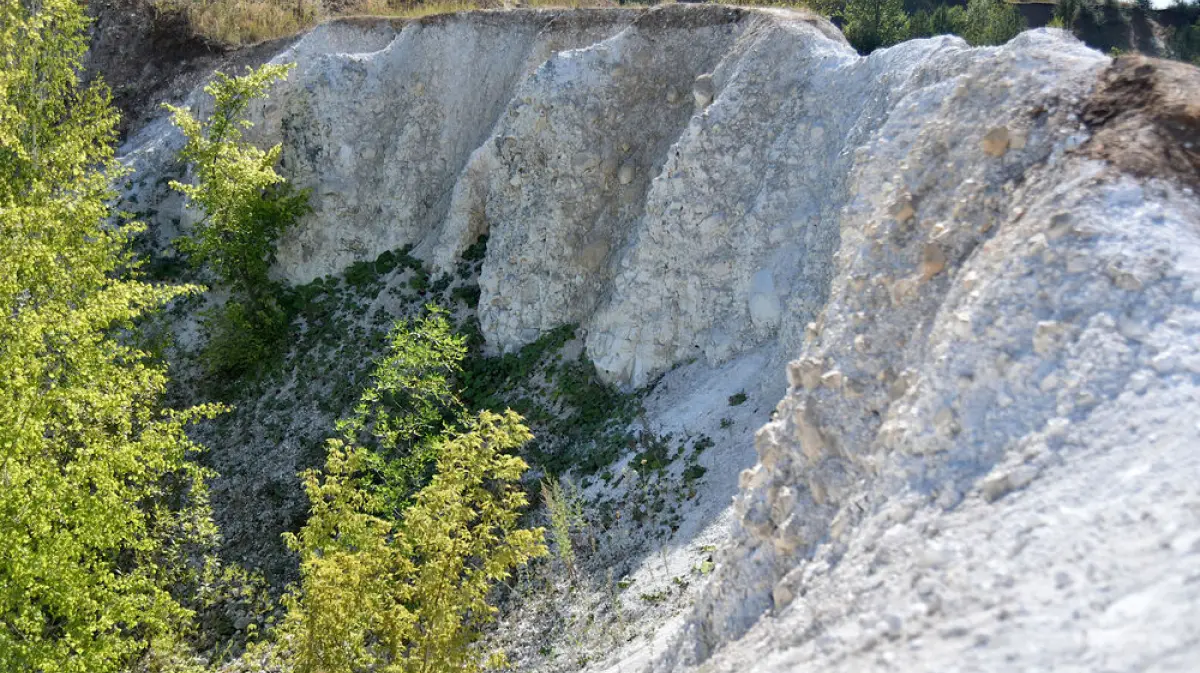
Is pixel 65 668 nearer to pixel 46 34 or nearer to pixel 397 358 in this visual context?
pixel 397 358

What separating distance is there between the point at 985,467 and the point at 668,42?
14374 millimetres

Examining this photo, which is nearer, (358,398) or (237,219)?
(358,398)

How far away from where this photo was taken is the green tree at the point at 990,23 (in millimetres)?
35625

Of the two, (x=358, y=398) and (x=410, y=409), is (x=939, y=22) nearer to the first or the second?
(x=358, y=398)

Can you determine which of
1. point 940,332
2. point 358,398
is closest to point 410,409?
point 358,398

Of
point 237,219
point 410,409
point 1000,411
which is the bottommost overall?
point 410,409

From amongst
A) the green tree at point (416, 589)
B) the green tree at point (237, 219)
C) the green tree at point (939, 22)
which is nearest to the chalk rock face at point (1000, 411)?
the green tree at point (416, 589)

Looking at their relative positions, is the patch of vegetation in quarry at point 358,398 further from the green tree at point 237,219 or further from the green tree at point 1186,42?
the green tree at point 1186,42

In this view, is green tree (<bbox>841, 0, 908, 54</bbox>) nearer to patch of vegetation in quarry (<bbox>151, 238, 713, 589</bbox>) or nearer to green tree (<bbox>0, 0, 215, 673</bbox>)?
patch of vegetation in quarry (<bbox>151, 238, 713, 589</bbox>)

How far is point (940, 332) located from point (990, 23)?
33495mm

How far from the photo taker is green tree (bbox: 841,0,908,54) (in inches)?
1379

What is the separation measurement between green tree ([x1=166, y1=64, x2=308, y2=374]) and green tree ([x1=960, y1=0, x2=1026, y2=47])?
25.0 metres

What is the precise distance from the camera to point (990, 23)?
120 ft

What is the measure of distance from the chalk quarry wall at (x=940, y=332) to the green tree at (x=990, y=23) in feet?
70.3
